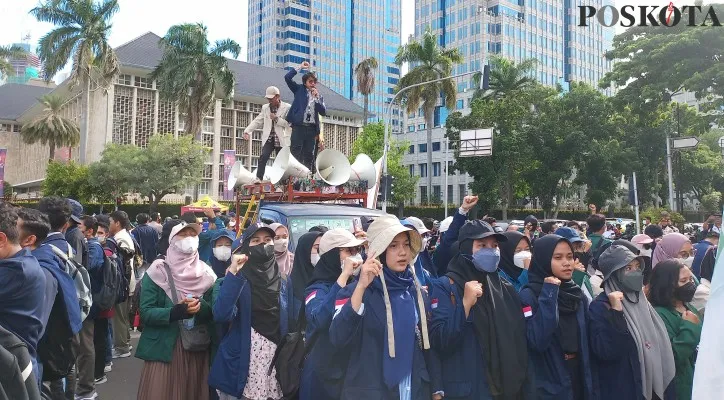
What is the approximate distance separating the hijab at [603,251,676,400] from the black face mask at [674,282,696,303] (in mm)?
274

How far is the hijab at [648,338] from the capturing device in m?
3.73

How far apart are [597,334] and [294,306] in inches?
85.5

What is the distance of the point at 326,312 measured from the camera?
10.2 feet

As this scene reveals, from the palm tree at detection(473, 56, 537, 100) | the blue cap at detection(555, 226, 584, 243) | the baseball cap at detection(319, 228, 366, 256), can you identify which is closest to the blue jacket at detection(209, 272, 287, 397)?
the baseball cap at detection(319, 228, 366, 256)

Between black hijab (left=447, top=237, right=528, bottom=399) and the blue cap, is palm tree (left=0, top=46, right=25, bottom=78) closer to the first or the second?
the blue cap

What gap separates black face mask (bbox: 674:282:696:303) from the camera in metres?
3.97

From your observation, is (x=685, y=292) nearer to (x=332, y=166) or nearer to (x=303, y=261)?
(x=303, y=261)

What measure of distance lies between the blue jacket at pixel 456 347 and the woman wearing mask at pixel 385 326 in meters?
0.13

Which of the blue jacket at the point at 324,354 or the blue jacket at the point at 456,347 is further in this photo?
the blue jacket at the point at 456,347

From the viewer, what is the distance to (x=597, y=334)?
143 inches

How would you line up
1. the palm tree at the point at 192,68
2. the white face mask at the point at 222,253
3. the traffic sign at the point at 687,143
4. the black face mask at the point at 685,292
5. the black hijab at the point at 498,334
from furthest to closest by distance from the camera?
1. the palm tree at the point at 192,68
2. the traffic sign at the point at 687,143
3. the white face mask at the point at 222,253
4. the black face mask at the point at 685,292
5. the black hijab at the point at 498,334

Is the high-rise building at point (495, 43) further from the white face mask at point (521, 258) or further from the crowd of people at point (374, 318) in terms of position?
the crowd of people at point (374, 318)

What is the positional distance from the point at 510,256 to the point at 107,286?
4.06 meters

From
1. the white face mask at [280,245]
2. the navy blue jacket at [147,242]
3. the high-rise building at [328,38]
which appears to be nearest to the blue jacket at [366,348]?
the white face mask at [280,245]
